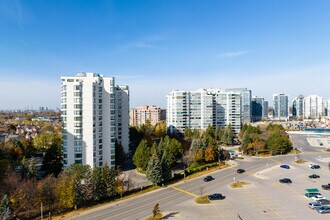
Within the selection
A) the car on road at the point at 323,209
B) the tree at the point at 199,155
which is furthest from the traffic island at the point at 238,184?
the tree at the point at 199,155

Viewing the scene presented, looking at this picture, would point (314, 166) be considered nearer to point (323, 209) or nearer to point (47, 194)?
point (323, 209)

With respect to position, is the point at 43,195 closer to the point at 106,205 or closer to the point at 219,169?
the point at 106,205

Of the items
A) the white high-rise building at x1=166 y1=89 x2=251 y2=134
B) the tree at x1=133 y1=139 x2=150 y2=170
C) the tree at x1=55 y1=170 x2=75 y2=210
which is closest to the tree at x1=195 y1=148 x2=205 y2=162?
the tree at x1=133 y1=139 x2=150 y2=170

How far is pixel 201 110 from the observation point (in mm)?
83938

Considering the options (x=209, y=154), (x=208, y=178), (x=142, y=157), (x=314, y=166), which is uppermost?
(x=142, y=157)

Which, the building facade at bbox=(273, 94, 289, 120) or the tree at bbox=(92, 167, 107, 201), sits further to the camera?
the building facade at bbox=(273, 94, 289, 120)

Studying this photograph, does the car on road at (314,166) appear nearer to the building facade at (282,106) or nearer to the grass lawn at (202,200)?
the grass lawn at (202,200)

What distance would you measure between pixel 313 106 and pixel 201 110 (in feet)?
413

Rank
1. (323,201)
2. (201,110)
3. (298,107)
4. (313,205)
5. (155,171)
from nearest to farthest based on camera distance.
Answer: (313,205), (323,201), (155,171), (201,110), (298,107)

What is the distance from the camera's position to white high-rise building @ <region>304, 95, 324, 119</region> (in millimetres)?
171625

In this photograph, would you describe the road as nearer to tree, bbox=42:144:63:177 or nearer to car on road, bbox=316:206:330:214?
car on road, bbox=316:206:330:214

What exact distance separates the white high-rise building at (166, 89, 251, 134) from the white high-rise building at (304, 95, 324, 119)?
115 m

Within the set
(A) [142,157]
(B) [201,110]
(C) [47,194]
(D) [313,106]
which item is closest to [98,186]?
(C) [47,194]

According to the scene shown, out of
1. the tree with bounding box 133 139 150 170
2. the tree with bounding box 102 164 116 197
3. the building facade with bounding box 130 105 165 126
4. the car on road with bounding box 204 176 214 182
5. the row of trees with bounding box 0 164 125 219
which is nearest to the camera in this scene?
the row of trees with bounding box 0 164 125 219
